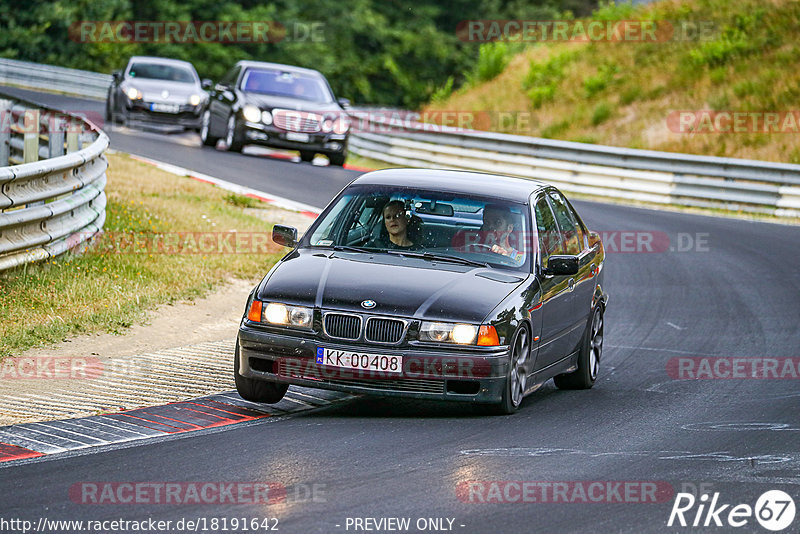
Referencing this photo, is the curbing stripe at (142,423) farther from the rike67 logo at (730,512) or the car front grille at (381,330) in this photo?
the rike67 logo at (730,512)

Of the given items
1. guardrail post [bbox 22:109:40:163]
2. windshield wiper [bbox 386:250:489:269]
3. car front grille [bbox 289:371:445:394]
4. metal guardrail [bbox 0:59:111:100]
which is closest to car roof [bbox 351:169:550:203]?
windshield wiper [bbox 386:250:489:269]

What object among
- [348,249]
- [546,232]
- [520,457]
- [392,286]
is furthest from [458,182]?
[520,457]

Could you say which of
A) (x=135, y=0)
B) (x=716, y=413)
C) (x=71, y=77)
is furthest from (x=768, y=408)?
(x=135, y=0)

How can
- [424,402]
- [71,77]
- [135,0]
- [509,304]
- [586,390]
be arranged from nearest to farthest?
[509,304] < [424,402] < [586,390] < [71,77] < [135,0]

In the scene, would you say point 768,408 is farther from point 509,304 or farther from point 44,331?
point 44,331

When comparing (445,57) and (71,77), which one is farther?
(445,57)

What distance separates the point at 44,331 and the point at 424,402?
10.7 ft

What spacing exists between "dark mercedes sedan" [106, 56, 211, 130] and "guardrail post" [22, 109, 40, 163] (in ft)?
36.6

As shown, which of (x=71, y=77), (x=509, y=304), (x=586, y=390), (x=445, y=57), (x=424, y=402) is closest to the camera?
(x=509, y=304)

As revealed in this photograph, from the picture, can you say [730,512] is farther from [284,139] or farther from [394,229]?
[284,139]

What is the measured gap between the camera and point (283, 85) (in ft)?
87.0

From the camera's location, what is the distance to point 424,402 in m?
8.85

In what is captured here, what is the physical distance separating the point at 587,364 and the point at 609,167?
53.5ft

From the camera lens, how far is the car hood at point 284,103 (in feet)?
83.9
